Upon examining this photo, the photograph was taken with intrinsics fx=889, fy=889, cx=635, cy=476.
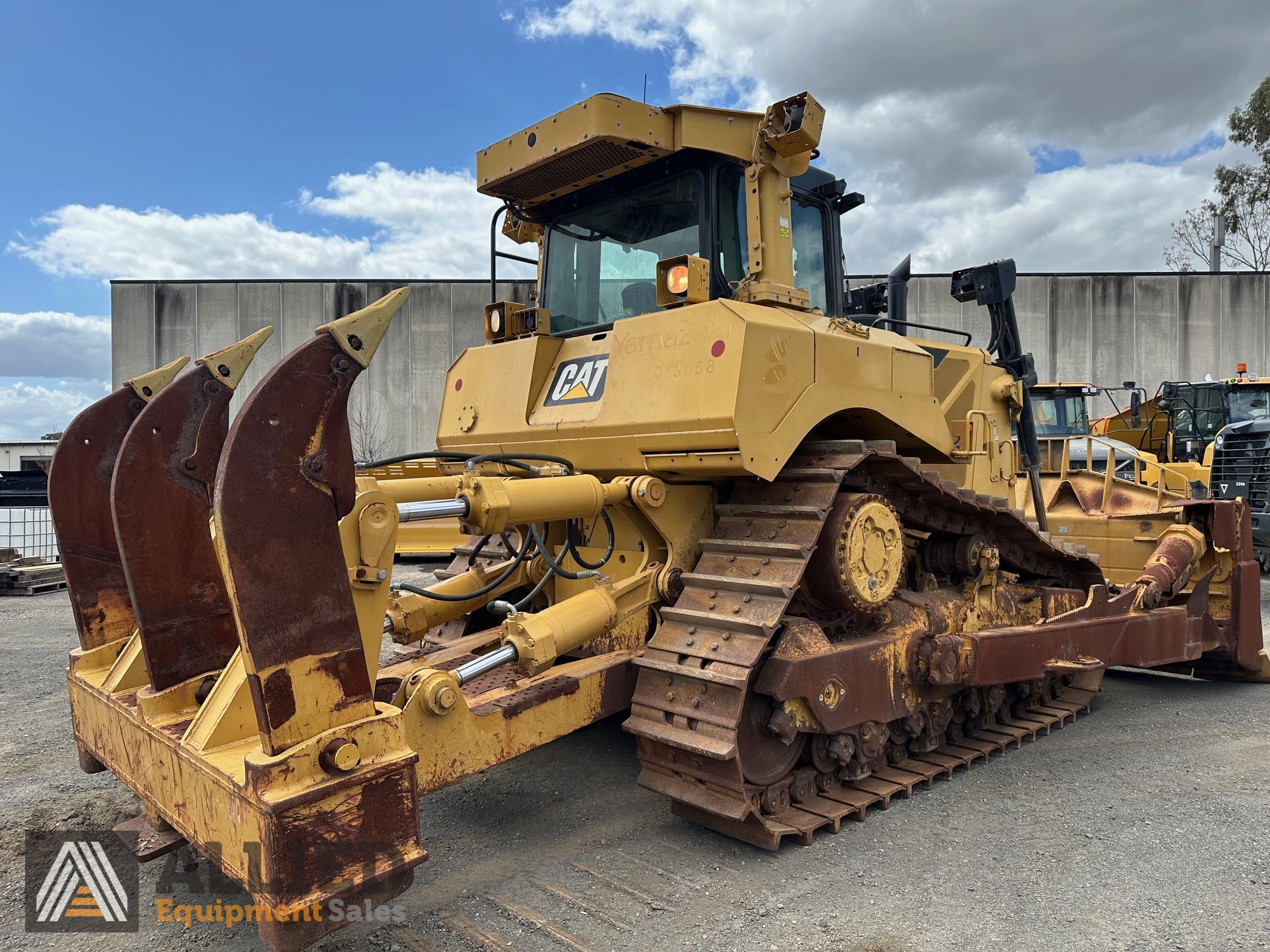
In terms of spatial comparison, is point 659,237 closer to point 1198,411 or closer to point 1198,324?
point 1198,411

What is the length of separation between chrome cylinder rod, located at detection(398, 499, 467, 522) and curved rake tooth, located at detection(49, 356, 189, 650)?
136cm

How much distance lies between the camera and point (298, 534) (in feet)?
8.47

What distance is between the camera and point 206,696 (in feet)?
10.7

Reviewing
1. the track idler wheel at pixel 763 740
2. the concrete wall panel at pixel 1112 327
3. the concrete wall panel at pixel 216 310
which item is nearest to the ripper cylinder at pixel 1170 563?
the track idler wheel at pixel 763 740

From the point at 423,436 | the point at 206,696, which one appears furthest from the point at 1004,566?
the point at 423,436

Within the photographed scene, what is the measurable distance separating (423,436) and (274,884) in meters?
20.6

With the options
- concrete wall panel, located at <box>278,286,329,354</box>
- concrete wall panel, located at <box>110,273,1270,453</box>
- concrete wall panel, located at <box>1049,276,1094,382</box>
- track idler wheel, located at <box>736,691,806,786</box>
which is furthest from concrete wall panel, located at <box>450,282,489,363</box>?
track idler wheel, located at <box>736,691,806,786</box>

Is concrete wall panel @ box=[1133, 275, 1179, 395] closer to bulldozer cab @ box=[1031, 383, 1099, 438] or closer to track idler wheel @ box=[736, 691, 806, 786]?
bulldozer cab @ box=[1031, 383, 1099, 438]

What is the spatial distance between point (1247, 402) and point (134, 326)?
2471 cm

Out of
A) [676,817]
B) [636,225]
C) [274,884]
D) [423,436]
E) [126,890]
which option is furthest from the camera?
[423,436]

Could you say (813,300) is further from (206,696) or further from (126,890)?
(126,890)

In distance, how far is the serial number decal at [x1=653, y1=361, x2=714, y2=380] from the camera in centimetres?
387

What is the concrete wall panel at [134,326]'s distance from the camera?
22938 millimetres

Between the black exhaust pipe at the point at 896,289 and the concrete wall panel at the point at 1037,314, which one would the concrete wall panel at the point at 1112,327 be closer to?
the concrete wall panel at the point at 1037,314
